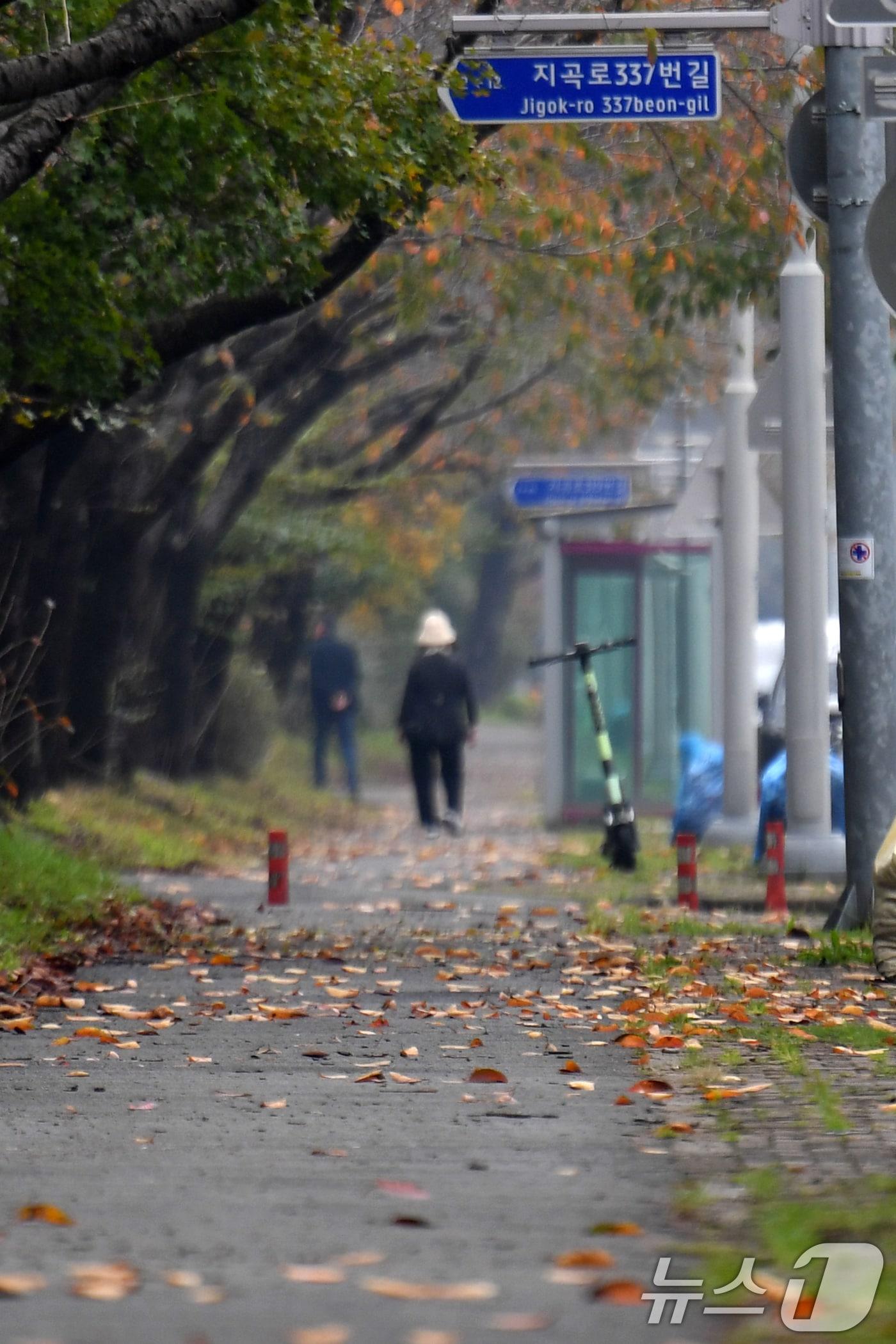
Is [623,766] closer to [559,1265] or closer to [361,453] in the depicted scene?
[361,453]

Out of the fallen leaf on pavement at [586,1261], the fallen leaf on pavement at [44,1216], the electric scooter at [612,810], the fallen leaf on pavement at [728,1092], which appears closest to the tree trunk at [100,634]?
the electric scooter at [612,810]

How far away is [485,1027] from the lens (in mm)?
8570

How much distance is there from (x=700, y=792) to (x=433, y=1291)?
47.7 ft

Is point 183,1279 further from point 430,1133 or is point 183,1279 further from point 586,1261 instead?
point 430,1133

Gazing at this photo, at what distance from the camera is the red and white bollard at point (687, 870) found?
13.6 metres

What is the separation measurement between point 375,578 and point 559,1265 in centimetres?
2955

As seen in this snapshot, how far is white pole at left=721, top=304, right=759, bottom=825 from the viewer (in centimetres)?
1730

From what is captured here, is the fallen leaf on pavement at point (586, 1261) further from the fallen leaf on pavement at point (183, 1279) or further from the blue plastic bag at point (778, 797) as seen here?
the blue plastic bag at point (778, 797)

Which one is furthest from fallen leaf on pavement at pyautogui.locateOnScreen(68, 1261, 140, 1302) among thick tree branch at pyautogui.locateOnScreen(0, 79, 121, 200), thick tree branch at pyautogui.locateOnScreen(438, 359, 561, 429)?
thick tree branch at pyautogui.locateOnScreen(438, 359, 561, 429)

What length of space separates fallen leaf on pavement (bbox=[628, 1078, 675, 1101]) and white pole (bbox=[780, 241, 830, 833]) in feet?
22.8

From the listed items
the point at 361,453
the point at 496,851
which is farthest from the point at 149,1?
the point at 361,453

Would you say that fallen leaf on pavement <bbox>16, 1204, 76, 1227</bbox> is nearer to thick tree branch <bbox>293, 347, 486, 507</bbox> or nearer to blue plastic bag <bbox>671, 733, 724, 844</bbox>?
blue plastic bag <bbox>671, 733, 724, 844</bbox>

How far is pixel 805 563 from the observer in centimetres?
1388

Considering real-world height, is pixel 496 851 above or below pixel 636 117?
below
